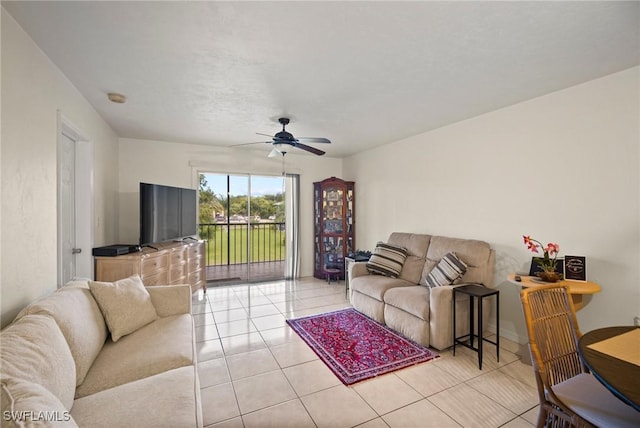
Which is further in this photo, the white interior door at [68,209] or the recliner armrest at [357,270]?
the recliner armrest at [357,270]

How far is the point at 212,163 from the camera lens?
16.8 feet

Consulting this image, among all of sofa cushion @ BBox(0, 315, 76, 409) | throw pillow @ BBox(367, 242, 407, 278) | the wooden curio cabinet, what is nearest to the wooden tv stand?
sofa cushion @ BBox(0, 315, 76, 409)

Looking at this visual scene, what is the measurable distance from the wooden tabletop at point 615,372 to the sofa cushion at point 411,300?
1.59 m

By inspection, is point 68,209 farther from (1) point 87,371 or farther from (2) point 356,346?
(2) point 356,346

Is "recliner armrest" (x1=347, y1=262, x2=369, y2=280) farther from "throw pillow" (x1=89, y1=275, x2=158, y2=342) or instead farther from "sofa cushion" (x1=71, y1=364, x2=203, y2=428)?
"sofa cushion" (x1=71, y1=364, x2=203, y2=428)

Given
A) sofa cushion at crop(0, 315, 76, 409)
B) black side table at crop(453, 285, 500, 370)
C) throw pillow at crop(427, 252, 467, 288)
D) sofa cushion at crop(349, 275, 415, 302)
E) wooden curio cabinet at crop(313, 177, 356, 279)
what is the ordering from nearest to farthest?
1. sofa cushion at crop(0, 315, 76, 409)
2. black side table at crop(453, 285, 500, 370)
3. throw pillow at crop(427, 252, 467, 288)
4. sofa cushion at crop(349, 275, 415, 302)
5. wooden curio cabinet at crop(313, 177, 356, 279)

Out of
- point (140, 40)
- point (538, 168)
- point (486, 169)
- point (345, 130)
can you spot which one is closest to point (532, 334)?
point (538, 168)

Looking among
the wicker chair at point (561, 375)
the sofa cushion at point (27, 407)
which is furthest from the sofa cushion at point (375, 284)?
the sofa cushion at point (27, 407)

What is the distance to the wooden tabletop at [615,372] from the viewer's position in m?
0.98

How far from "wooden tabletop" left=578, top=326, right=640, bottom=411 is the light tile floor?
98 centimetres

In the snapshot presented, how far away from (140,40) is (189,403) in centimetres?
221

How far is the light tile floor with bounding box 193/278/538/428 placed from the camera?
75.5 inches

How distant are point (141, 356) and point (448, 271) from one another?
2.83 metres

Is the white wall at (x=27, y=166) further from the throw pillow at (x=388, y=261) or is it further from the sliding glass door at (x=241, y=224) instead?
the throw pillow at (x=388, y=261)
